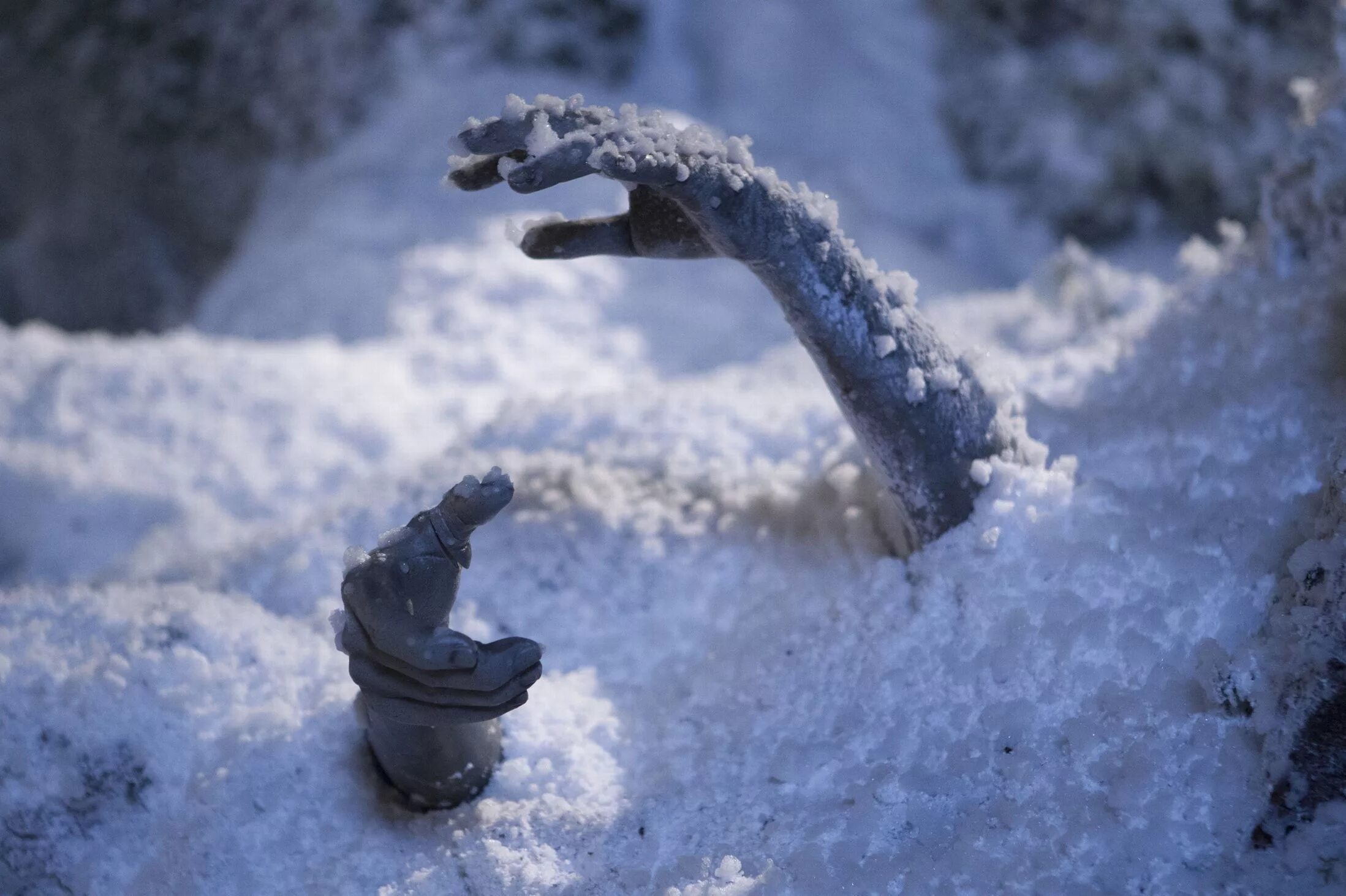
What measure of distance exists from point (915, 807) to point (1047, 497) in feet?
0.76

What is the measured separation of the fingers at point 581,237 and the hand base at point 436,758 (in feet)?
1.01

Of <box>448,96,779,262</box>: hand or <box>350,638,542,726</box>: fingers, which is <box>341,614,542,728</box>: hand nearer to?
<box>350,638,542,726</box>: fingers

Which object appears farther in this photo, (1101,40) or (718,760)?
(1101,40)

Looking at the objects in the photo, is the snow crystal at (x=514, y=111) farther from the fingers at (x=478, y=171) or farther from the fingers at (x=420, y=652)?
the fingers at (x=420, y=652)

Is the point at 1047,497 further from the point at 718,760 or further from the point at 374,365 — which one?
the point at 374,365

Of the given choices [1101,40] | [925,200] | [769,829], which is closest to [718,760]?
[769,829]

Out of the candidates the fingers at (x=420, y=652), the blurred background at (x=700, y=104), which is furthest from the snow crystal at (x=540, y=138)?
the blurred background at (x=700, y=104)

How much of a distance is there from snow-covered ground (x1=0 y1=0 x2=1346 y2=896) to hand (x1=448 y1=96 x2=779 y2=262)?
0.23 meters

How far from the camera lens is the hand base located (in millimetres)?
683

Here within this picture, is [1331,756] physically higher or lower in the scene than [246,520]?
higher

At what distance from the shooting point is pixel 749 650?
82 centimetres

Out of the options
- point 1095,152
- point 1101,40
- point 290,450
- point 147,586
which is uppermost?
point 1101,40

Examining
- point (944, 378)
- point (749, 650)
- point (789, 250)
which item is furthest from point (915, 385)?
point (749, 650)

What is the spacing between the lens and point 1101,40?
2.07 meters
